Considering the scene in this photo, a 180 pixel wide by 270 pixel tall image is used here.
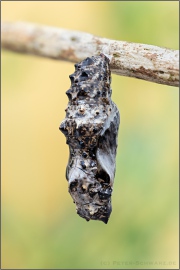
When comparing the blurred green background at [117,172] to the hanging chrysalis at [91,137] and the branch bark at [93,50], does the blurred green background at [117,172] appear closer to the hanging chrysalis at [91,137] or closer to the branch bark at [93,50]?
the branch bark at [93,50]

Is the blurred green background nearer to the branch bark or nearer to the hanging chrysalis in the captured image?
the branch bark

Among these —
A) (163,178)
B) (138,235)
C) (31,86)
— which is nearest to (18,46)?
(31,86)

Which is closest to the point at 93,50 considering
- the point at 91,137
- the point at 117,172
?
the point at 91,137

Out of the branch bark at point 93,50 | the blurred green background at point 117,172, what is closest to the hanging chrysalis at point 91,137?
the branch bark at point 93,50

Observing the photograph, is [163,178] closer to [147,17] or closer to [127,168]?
[127,168]

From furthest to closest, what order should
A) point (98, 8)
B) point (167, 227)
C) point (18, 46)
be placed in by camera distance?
point (98, 8)
point (167, 227)
point (18, 46)

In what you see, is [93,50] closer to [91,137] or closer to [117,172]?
[91,137]
